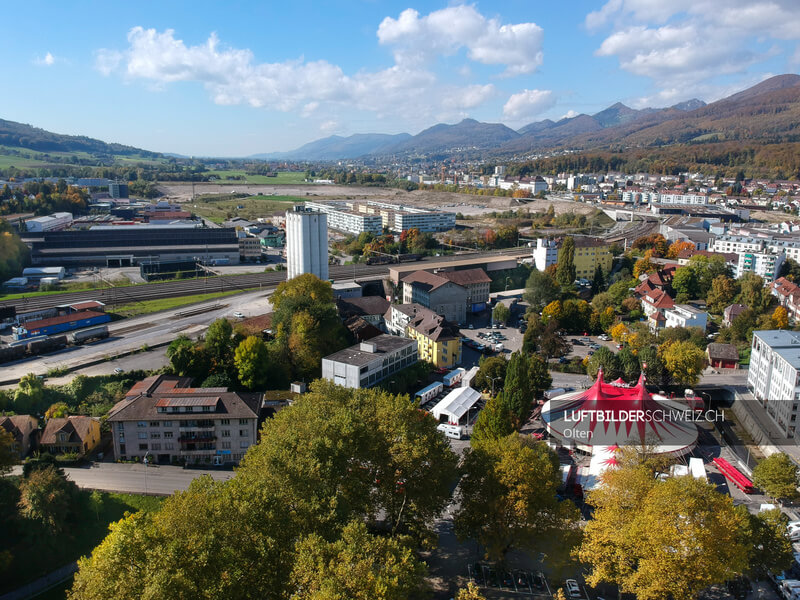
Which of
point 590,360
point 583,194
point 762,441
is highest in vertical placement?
point 583,194

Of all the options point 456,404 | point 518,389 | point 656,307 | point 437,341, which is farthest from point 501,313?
point 518,389

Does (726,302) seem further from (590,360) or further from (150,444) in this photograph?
(150,444)

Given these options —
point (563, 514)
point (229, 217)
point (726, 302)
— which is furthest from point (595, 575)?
point (229, 217)

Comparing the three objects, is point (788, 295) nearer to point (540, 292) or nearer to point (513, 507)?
point (540, 292)

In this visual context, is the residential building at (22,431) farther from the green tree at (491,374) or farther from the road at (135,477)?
the green tree at (491,374)

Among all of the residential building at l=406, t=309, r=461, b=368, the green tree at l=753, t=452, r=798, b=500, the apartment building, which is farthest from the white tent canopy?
the apartment building

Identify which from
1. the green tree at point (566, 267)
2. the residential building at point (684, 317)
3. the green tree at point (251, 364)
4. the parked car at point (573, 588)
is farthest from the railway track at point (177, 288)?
the parked car at point (573, 588)
